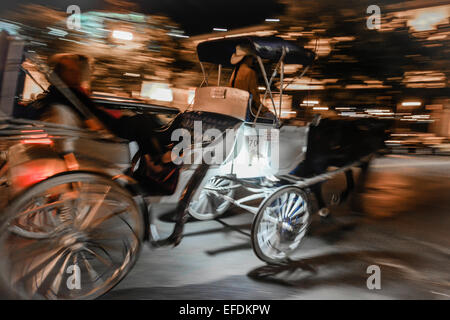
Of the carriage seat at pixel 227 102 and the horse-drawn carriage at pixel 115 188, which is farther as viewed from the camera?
the carriage seat at pixel 227 102

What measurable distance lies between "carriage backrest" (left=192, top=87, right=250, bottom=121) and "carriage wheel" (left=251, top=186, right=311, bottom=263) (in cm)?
91

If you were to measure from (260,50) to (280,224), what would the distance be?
1.77 m

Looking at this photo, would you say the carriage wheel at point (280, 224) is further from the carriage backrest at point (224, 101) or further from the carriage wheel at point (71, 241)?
the carriage wheel at point (71, 241)

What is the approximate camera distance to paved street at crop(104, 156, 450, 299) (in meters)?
2.59

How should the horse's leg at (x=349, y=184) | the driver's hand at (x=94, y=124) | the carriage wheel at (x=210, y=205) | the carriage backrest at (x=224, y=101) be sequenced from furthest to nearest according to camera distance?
the horse's leg at (x=349, y=184)
the carriage wheel at (x=210, y=205)
the carriage backrest at (x=224, y=101)
the driver's hand at (x=94, y=124)

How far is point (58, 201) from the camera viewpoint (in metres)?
2.20

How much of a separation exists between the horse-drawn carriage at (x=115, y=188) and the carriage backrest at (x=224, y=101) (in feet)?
0.04

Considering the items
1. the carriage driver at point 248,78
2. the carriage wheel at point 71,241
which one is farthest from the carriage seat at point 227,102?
the carriage wheel at point 71,241

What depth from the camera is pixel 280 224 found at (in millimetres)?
3090

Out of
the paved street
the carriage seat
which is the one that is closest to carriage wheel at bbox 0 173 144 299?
the paved street

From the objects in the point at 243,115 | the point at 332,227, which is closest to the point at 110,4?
the point at 243,115

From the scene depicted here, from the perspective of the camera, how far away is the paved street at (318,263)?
2.59 m

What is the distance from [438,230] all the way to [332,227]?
1.54 m

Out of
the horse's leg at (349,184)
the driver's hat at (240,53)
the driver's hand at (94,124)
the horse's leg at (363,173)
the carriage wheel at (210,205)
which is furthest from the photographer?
the horse's leg at (363,173)
